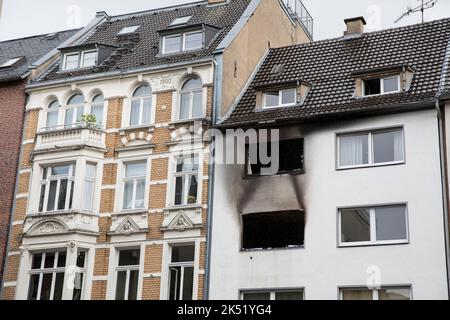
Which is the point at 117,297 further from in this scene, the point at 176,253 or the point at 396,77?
the point at 396,77

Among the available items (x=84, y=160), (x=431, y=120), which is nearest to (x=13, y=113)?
(x=84, y=160)

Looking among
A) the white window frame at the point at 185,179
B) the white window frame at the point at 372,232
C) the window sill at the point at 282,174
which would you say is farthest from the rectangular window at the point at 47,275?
the white window frame at the point at 372,232

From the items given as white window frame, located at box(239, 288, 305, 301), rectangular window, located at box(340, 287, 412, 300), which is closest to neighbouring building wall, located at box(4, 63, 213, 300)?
white window frame, located at box(239, 288, 305, 301)

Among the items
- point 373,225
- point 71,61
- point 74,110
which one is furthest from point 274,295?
point 71,61

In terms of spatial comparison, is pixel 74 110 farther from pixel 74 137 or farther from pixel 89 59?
pixel 89 59

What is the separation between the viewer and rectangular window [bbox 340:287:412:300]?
76.8 feet

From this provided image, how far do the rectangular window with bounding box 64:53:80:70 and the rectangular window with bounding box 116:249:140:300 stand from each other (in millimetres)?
8220

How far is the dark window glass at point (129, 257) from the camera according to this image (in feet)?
89.6

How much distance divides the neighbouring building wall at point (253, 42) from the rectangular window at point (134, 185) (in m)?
3.37

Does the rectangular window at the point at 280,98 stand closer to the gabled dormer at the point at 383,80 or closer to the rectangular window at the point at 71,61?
the gabled dormer at the point at 383,80

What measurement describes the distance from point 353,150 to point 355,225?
2.46 meters

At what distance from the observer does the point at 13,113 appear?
30797 mm

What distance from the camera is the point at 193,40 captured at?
30.7 m

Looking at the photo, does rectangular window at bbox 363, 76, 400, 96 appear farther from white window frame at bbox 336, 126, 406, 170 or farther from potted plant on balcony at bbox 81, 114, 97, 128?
potted plant on balcony at bbox 81, 114, 97, 128
